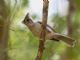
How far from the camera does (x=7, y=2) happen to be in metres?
2.70

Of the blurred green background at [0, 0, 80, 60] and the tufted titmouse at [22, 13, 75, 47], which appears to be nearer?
the tufted titmouse at [22, 13, 75, 47]

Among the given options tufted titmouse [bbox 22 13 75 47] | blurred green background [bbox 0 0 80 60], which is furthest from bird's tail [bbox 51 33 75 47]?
blurred green background [bbox 0 0 80 60]

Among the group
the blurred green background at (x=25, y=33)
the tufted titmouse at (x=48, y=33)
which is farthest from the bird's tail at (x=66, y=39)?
the blurred green background at (x=25, y=33)

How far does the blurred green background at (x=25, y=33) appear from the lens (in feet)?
8.22

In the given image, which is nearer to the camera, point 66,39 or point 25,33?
point 66,39

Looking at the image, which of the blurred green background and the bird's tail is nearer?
the bird's tail

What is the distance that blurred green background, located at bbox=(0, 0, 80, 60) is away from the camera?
8.22ft

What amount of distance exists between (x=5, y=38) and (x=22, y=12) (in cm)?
83

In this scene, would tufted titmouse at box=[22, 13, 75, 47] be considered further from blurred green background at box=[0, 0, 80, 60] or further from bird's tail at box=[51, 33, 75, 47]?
blurred green background at box=[0, 0, 80, 60]

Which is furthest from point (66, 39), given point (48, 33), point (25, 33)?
→ point (25, 33)

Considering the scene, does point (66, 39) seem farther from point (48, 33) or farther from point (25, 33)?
point (25, 33)

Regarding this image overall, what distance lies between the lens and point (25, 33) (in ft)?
9.73

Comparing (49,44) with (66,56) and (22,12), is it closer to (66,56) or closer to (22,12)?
(66,56)

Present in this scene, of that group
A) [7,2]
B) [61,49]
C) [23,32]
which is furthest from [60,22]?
[7,2]
